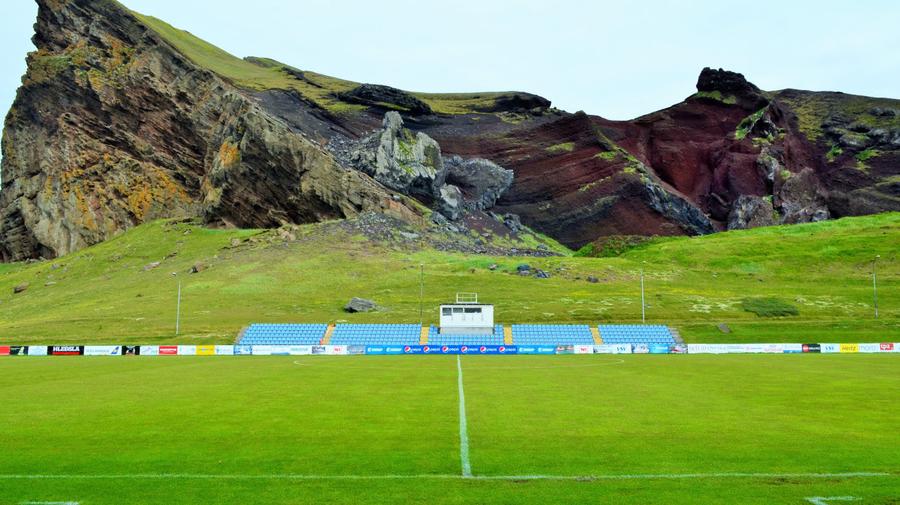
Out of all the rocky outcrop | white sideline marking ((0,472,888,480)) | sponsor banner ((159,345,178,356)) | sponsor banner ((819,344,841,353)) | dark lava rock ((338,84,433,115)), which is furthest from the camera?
A: dark lava rock ((338,84,433,115))

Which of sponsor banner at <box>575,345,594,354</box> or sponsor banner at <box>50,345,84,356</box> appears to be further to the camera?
sponsor banner at <box>575,345,594,354</box>

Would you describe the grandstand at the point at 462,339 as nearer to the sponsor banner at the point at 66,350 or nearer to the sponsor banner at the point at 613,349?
the sponsor banner at the point at 613,349

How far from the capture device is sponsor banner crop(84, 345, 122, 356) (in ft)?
213

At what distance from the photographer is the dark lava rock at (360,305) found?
8931cm

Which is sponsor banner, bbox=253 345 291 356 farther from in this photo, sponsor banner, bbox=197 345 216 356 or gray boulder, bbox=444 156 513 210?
gray boulder, bbox=444 156 513 210

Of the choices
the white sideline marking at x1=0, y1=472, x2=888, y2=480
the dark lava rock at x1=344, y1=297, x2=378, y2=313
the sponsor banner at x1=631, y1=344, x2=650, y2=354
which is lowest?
the sponsor banner at x1=631, y1=344, x2=650, y2=354

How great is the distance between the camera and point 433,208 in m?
152

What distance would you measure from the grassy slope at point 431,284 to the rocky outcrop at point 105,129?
17422mm

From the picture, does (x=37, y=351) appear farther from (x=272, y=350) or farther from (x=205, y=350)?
(x=272, y=350)

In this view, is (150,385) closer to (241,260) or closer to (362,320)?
(362,320)

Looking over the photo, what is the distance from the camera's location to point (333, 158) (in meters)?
141

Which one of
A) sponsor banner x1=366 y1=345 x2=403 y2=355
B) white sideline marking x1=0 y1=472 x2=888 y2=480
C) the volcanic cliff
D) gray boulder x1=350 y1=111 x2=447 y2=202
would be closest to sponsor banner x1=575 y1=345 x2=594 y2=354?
sponsor banner x1=366 y1=345 x2=403 y2=355

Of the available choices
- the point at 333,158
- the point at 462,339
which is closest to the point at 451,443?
the point at 462,339

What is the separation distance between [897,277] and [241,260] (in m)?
109
